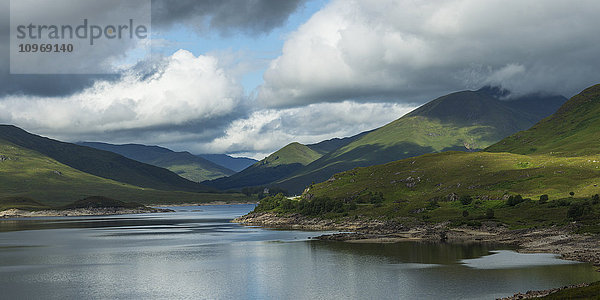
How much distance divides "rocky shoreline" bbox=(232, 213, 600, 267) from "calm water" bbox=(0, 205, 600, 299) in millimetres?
7075

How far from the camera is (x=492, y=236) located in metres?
137

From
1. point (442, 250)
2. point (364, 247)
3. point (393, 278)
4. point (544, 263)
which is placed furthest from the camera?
point (364, 247)

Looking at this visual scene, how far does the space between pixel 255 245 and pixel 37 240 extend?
3419 inches

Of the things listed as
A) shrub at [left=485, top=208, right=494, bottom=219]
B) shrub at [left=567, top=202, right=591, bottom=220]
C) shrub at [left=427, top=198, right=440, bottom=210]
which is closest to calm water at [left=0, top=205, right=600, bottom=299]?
shrub at [left=567, top=202, right=591, bottom=220]

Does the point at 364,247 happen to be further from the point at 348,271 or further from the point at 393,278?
the point at 393,278

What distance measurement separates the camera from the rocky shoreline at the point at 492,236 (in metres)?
106

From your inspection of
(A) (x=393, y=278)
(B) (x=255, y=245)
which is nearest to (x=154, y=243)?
(B) (x=255, y=245)

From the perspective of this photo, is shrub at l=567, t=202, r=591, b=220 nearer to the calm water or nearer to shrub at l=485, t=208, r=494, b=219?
the calm water

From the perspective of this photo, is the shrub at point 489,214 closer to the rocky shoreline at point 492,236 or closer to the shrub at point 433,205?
the rocky shoreline at point 492,236

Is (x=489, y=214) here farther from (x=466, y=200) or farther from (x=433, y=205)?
(x=433, y=205)

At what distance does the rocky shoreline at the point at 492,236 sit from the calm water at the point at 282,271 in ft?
23.2

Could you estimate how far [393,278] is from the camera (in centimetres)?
8762

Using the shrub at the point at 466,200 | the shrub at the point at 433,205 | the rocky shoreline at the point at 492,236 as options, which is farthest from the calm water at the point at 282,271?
the shrub at the point at 466,200

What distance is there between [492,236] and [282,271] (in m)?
67.2
